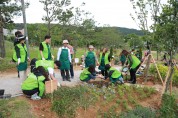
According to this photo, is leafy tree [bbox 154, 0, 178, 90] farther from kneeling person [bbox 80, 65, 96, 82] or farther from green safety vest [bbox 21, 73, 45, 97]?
green safety vest [bbox 21, 73, 45, 97]

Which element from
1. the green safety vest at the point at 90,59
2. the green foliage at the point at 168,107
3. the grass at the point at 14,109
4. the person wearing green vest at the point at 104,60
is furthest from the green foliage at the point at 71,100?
the person wearing green vest at the point at 104,60

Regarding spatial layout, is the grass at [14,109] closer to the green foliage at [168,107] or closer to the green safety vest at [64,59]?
the green safety vest at [64,59]

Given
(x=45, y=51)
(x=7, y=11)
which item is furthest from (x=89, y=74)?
(x=7, y=11)

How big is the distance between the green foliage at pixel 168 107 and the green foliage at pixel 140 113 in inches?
17.2

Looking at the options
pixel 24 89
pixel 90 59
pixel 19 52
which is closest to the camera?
pixel 24 89

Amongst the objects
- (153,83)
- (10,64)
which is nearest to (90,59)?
(153,83)

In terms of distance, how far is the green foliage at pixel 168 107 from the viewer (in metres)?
8.95

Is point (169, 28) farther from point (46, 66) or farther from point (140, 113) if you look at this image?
point (46, 66)

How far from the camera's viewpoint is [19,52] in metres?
8.94

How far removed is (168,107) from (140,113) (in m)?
1.29

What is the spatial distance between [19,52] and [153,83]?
633 cm

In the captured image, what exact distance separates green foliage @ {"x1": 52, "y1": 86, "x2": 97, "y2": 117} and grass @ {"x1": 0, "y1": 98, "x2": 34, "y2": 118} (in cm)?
81

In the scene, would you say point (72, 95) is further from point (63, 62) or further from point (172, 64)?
point (172, 64)

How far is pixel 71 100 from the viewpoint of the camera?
792 cm
